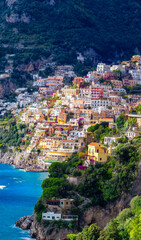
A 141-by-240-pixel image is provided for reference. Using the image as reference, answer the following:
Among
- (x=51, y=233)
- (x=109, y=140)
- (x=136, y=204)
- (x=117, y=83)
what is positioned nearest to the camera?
(x=136, y=204)

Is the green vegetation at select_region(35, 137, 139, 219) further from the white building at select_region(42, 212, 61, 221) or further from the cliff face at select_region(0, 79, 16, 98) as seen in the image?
the cliff face at select_region(0, 79, 16, 98)

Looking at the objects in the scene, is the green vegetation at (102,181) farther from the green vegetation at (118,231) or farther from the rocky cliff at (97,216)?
the green vegetation at (118,231)

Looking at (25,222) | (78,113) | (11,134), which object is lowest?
(11,134)

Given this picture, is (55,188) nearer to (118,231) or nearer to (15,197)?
(118,231)

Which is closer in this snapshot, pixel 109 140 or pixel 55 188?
pixel 55 188

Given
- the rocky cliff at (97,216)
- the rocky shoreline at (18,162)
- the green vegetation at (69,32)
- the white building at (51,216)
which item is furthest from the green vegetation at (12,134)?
the white building at (51,216)

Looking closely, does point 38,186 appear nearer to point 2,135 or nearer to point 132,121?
point 132,121

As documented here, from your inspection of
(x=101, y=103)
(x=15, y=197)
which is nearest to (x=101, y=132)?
(x=15, y=197)

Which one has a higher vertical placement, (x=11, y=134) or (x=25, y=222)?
(x=25, y=222)
